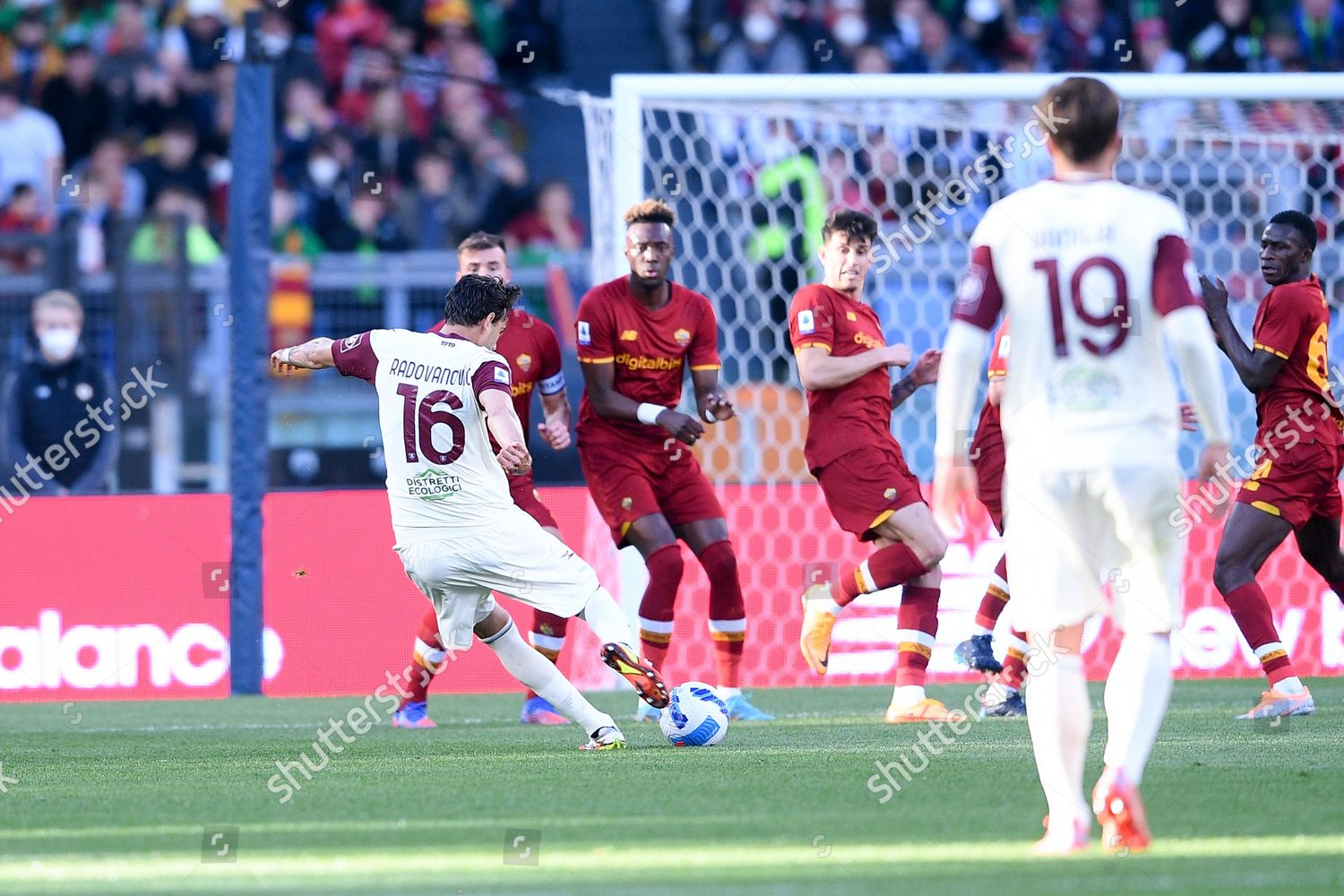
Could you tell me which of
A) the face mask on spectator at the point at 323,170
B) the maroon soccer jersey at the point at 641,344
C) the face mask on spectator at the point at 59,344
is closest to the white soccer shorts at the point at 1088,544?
the maroon soccer jersey at the point at 641,344

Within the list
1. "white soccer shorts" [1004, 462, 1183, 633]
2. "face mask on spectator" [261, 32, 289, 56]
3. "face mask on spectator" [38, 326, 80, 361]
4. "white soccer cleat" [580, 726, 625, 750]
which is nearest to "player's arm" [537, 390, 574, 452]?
"white soccer cleat" [580, 726, 625, 750]

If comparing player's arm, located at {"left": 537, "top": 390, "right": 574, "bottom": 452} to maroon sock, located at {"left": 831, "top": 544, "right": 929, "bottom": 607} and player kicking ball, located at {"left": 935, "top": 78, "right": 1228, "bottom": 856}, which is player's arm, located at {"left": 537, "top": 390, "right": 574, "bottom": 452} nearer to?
maroon sock, located at {"left": 831, "top": 544, "right": 929, "bottom": 607}

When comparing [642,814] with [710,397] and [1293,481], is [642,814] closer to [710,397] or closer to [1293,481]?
[710,397]

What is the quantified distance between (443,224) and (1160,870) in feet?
38.0

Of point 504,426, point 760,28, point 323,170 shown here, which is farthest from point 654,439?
point 760,28

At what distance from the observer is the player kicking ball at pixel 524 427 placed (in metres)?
8.10

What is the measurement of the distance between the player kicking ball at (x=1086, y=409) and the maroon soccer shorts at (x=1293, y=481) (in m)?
3.51

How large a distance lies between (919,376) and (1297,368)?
156 centimetres

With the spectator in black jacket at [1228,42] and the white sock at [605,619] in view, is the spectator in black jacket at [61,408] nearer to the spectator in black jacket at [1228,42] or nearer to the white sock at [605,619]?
the white sock at [605,619]

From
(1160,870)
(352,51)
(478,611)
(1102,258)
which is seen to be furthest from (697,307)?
(352,51)

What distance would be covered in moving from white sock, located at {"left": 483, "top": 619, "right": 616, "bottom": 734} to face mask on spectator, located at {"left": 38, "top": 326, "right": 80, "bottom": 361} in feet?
17.6

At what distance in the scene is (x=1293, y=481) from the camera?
25.4 feet

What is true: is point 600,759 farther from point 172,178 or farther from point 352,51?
point 352,51

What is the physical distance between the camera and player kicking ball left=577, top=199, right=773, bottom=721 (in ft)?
26.9
